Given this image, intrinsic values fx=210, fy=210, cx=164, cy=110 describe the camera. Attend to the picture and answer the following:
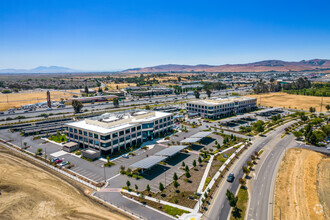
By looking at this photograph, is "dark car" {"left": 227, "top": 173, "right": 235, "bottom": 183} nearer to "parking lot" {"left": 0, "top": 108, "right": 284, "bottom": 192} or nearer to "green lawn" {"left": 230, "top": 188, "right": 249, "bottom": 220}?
"green lawn" {"left": 230, "top": 188, "right": 249, "bottom": 220}

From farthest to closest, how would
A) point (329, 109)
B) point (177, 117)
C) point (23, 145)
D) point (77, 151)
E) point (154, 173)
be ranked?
point (329, 109) < point (177, 117) < point (23, 145) < point (77, 151) < point (154, 173)

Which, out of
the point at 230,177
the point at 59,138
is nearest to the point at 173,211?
the point at 230,177

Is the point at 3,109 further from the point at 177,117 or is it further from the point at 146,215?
the point at 146,215

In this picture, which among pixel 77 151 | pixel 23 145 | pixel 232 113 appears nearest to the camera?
pixel 77 151

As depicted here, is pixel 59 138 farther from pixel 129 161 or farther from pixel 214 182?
pixel 214 182

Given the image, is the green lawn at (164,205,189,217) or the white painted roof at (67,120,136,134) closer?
the green lawn at (164,205,189,217)

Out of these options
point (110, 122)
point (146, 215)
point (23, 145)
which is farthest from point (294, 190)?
point (23, 145)

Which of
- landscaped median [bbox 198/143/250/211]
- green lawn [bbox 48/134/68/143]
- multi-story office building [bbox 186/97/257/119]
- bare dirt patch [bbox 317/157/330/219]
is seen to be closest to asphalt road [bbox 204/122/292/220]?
landscaped median [bbox 198/143/250/211]
